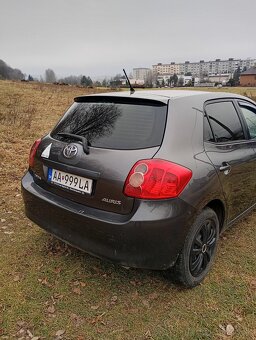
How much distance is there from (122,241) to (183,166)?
73 cm

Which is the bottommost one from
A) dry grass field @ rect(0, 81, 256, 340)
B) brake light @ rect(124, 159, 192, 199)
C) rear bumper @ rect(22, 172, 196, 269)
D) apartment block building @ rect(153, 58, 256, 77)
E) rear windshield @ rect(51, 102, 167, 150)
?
dry grass field @ rect(0, 81, 256, 340)

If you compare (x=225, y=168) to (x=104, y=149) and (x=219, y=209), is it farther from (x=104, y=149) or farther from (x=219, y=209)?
(x=104, y=149)

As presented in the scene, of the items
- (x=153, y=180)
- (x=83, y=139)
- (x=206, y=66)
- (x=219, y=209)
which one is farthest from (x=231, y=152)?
(x=206, y=66)

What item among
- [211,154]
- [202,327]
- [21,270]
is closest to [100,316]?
[202,327]

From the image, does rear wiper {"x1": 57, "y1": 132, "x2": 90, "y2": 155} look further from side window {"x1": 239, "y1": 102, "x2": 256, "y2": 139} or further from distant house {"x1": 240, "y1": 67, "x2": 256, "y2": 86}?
distant house {"x1": 240, "y1": 67, "x2": 256, "y2": 86}

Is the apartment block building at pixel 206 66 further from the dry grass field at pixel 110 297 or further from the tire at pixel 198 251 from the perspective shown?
the tire at pixel 198 251

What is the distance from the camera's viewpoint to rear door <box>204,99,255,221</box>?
3021mm

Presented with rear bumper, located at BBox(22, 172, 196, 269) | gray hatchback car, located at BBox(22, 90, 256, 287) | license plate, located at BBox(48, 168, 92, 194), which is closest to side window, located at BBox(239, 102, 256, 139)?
gray hatchback car, located at BBox(22, 90, 256, 287)

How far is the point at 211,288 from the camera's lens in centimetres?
300

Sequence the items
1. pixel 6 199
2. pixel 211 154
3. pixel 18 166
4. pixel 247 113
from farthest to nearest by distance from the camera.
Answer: pixel 18 166 < pixel 6 199 < pixel 247 113 < pixel 211 154

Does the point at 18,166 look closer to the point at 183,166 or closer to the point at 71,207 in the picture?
the point at 71,207

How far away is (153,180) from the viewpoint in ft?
7.98

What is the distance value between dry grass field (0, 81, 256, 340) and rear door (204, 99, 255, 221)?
620mm

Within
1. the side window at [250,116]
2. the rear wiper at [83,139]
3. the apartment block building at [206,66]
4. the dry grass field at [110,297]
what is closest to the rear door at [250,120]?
the side window at [250,116]
